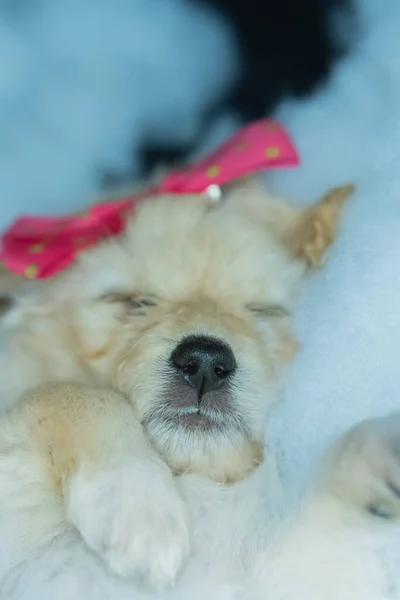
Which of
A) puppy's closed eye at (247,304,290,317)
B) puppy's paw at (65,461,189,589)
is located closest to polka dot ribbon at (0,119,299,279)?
puppy's closed eye at (247,304,290,317)

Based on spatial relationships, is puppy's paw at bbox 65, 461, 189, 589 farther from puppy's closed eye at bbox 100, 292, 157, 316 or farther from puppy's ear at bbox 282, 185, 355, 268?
puppy's ear at bbox 282, 185, 355, 268

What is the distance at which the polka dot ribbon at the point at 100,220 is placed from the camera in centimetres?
171

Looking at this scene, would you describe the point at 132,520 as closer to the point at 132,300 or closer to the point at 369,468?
the point at 369,468

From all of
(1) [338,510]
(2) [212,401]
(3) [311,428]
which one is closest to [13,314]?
(2) [212,401]

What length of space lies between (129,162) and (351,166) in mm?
552

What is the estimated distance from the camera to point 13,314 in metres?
1.75

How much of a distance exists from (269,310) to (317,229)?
186 millimetres

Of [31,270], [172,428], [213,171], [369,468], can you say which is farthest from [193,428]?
[213,171]

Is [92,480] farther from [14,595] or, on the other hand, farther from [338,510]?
[338,510]

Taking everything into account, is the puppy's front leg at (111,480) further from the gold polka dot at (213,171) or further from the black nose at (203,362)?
the gold polka dot at (213,171)

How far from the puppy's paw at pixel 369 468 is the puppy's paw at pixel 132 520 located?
0.78 feet

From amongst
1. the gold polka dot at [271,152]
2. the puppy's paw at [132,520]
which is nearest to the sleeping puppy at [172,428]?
the puppy's paw at [132,520]

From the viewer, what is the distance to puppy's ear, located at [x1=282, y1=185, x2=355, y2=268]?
5.49 feet

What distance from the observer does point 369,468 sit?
125cm
